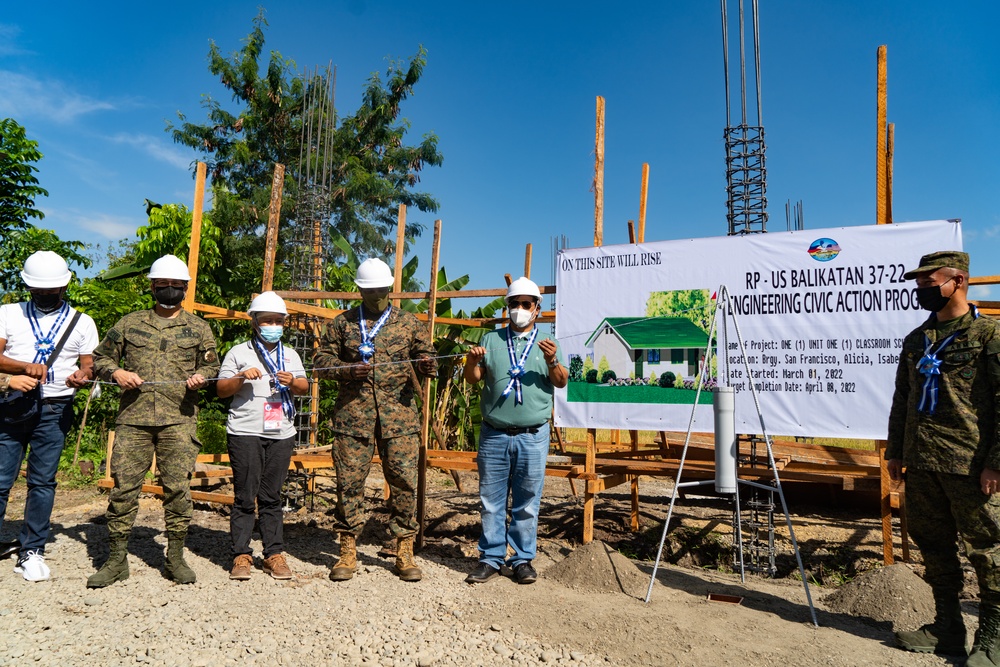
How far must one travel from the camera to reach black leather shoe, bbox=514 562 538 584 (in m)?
4.80

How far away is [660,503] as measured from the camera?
8234 mm

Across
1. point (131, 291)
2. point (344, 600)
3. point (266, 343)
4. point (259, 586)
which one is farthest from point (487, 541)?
point (131, 291)

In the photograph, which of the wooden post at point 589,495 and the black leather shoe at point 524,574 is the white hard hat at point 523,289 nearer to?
the wooden post at point 589,495

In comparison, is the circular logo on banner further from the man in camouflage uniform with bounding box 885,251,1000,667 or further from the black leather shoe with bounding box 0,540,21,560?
the black leather shoe with bounding box 0,540,21,560

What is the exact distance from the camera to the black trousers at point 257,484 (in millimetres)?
4719

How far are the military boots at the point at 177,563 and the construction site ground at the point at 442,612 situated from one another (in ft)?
0.20

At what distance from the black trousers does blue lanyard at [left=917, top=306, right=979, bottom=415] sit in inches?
159

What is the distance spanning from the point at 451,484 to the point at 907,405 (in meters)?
7.06

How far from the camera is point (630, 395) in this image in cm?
584

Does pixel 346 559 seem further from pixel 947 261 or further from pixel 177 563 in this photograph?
pixel 947 261

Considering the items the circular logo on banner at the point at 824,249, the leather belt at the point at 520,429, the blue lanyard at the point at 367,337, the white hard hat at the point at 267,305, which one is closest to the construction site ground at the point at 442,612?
the leather belt at the point at 520,429

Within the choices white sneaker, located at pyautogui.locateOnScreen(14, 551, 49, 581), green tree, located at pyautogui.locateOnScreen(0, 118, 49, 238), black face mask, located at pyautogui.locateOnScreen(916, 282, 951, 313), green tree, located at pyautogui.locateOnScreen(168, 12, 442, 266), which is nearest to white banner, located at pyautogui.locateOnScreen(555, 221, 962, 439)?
black face mask, located at pyautogui.locateOnScreen(916, 282, 951, 313)

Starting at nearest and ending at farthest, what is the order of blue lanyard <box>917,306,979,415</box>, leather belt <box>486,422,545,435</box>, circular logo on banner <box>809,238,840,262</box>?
blue lanyard <box>917,306,979,415</box> → leather belt <box>486,422,545,435</box> → circular logo on banner <box>809,238,840,262</box>

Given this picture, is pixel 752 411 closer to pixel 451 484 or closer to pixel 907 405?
pixel 907 405
